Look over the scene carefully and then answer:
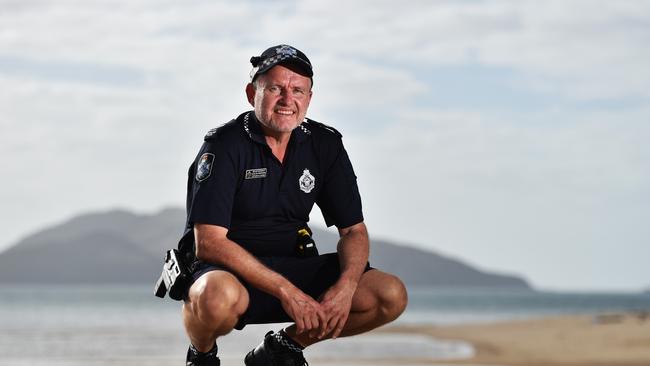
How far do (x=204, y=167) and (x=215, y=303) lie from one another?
637 mm

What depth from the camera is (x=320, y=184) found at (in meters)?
5.34

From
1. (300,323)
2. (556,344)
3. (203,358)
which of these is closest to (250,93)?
(300,323)

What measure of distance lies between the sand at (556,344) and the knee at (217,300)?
6915 millimetres

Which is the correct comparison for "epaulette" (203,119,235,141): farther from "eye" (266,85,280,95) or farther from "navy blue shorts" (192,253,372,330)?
"navy blue shorts" (192,253,372,330)

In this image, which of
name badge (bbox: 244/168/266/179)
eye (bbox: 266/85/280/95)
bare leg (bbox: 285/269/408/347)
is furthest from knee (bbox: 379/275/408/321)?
eye (bbox: 266/85/280/95)

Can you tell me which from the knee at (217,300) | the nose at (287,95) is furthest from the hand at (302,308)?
the nose at (287,95)

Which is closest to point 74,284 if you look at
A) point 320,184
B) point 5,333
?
point 5,333

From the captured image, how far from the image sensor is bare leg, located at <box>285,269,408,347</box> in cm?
511

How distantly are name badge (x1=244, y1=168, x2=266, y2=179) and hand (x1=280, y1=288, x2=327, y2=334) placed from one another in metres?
0.62

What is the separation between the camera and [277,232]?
528 centimetres

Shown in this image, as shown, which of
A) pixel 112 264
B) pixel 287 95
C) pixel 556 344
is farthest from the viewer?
pixel 112 264

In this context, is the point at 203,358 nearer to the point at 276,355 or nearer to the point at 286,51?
the point at 276,355

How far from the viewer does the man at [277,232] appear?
4879 mm

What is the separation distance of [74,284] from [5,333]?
158m
